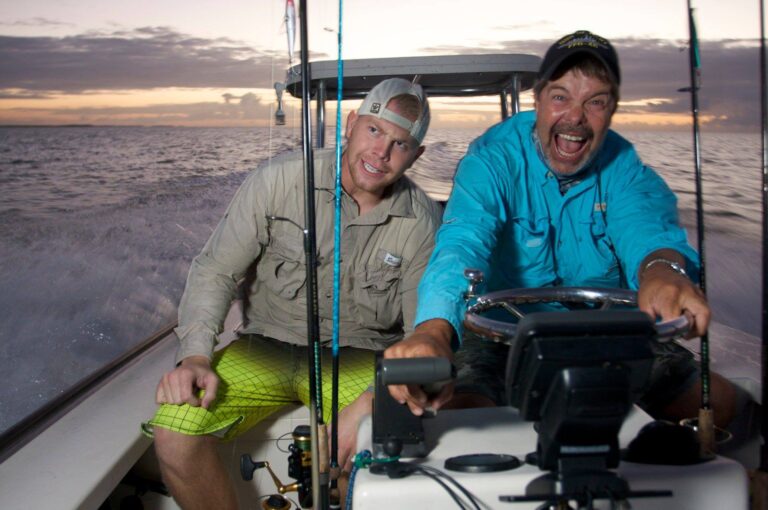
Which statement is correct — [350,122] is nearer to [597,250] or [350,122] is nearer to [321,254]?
[321,254]

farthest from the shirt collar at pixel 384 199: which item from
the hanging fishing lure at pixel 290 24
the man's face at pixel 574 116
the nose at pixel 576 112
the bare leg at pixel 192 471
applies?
the hanging fishing lure at pixel 290 24

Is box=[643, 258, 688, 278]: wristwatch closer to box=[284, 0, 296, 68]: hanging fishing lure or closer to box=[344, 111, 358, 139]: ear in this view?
box=[284, 0, 296, 68]: hanging fishing lure

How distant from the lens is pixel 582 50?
6.45 feet

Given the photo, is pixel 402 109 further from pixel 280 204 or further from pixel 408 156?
pixel 280 204

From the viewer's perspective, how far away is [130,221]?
7.57 meters

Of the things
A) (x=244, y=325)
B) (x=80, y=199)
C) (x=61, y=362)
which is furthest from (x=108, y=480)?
(x=80, y=199)

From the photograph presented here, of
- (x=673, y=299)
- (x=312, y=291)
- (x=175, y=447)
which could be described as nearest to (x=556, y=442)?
(x=673, y=299)

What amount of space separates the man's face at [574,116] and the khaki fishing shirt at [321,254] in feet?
1.94

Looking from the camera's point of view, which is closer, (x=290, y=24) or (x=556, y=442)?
(x=556, y=442)

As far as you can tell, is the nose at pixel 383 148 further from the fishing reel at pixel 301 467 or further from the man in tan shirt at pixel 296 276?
the fishing reel at pixel 301 467

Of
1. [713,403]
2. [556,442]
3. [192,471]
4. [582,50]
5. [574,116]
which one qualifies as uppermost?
[582,50]

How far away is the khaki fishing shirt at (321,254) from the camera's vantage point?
2498 millimetres

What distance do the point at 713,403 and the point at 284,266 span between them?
4.17 feet

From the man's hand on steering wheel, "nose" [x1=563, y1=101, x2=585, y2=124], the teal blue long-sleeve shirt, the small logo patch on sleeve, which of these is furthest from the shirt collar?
the man's hand on steering wheel
